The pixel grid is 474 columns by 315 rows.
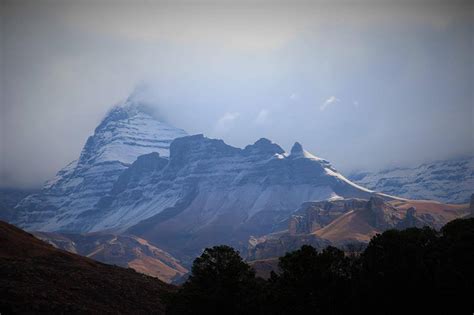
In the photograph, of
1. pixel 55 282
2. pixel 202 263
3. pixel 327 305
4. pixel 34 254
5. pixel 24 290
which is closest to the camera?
pixel 327 305

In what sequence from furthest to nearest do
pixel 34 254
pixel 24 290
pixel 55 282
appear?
pixel 34 254 → pixel 55 282 → pixel 24 290

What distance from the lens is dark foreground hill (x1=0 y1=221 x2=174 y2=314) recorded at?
118 m

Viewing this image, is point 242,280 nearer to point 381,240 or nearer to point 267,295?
point 267,295

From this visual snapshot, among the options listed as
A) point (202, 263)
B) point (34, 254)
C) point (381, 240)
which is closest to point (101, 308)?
point (202, 263)

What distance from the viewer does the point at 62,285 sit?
131250mm

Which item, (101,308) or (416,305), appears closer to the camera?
(416,305)

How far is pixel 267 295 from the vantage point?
105188 mm

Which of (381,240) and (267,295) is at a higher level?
(381,240)

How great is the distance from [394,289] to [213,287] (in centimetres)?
2667

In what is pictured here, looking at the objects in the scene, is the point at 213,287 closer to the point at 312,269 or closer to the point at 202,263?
the point at 202,263

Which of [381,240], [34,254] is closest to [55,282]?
[34,254]

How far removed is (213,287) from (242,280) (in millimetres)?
4770

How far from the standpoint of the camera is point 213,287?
10675 cm

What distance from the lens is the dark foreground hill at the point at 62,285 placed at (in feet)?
386
